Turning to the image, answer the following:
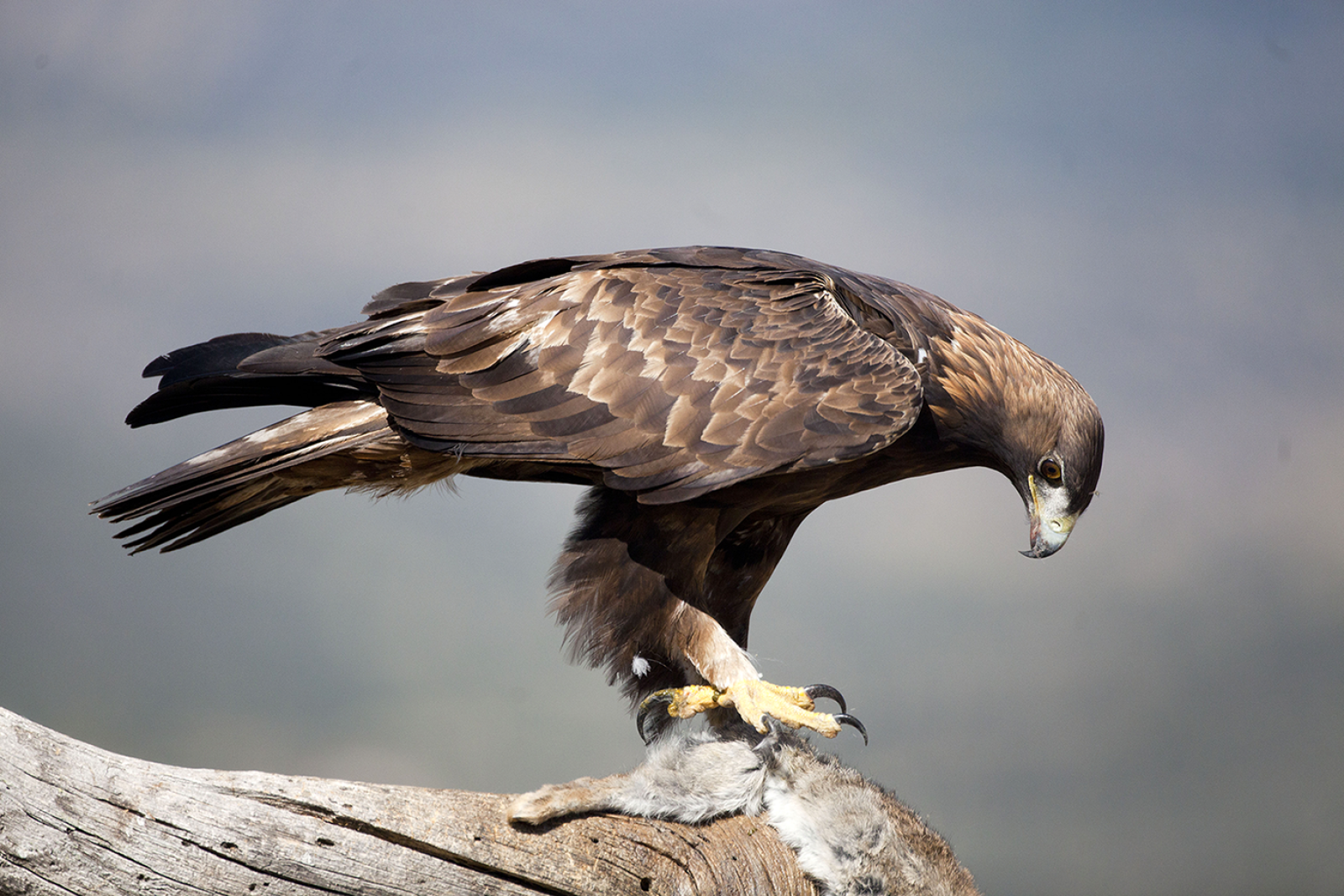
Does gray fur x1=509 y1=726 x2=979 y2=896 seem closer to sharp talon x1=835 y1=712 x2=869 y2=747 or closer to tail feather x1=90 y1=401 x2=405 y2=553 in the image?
sharp talon x1=835 y1=712 x2=869 y2=747

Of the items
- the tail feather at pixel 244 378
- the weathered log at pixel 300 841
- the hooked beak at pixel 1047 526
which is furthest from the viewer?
the hooked beak at pixel 1047 526

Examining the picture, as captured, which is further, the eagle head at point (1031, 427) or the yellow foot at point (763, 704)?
the eagle head at point (1031, 427)

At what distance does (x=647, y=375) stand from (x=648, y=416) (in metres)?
0.10

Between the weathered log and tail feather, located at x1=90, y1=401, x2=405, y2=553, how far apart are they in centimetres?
61

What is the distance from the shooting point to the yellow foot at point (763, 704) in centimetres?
232

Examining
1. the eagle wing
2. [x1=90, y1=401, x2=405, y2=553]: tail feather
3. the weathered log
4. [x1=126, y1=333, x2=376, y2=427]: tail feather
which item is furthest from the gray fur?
[x1=126, y1=333, x2=376, y2=427]: tail feather

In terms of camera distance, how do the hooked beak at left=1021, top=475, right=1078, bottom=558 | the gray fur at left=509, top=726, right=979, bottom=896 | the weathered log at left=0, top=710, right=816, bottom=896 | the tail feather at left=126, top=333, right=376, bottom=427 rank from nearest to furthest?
the weathered log at left=0, top=710, right=816, bottom=896
the gray fur at left=509, top=726, right=979, bottom=896
the tail feather at left=126, top=333, right=376, bottom=427
the hooked beak at left=1021, top=475, right=1078, bottom=558

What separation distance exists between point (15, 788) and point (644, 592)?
1246mm

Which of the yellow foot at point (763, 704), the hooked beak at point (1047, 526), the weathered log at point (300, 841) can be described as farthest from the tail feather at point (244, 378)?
the hooked beak at point (1047, 526)

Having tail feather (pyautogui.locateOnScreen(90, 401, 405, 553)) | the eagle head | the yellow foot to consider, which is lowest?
the yellow foot

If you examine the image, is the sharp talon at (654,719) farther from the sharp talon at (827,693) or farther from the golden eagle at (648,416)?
the sharp talon at (827,693)

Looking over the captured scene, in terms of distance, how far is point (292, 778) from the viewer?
202 centimetres

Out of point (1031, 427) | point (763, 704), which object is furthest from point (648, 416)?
point (1031, 427)

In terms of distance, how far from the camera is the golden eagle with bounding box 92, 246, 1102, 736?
232 centimetres
